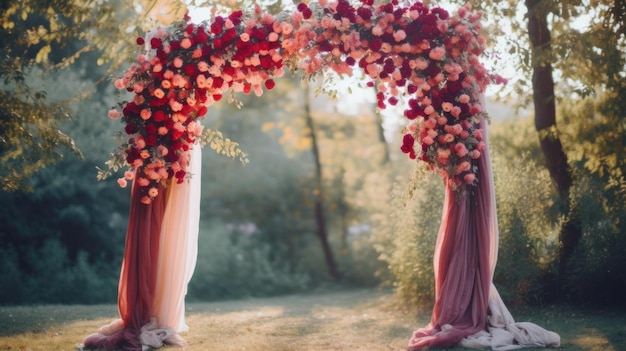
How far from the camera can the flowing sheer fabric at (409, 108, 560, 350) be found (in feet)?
18.3

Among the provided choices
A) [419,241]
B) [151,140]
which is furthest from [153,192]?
[419,241]

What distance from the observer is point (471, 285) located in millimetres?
5824

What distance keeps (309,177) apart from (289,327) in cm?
944

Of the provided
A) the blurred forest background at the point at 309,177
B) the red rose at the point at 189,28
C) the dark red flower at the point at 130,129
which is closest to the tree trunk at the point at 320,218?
the blurred forest background at the point at 309,177

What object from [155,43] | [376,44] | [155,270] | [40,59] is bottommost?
[155,270]

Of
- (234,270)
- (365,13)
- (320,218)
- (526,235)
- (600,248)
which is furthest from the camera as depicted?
(320,218)

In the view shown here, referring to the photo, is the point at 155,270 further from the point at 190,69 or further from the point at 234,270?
the point at 234,270

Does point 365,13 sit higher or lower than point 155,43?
higher

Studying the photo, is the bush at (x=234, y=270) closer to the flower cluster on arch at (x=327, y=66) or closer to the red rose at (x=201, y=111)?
the red rose at (x=201, y=111)

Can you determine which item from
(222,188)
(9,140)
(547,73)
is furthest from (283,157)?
(9,140)

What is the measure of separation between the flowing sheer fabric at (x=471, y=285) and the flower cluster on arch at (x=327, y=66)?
298 mm

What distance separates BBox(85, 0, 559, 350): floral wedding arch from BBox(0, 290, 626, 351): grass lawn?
560 mm

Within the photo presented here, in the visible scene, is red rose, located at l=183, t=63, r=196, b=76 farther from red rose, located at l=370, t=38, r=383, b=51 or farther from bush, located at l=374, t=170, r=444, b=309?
bush, located at l=374, t=170, r=444, b=309

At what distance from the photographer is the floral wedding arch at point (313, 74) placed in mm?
5750
